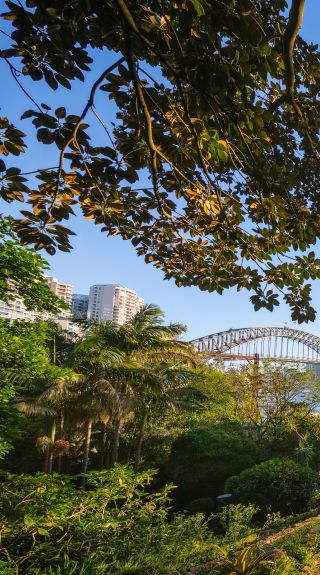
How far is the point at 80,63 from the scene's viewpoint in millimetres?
1775

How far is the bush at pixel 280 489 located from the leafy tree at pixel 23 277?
7845 mm

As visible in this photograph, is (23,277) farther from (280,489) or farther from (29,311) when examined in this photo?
(280,489)

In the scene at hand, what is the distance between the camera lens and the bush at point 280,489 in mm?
11641

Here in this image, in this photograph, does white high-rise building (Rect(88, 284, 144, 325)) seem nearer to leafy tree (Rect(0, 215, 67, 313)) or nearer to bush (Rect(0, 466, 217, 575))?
leafy tree (Rect(0, 215, 67, 313))

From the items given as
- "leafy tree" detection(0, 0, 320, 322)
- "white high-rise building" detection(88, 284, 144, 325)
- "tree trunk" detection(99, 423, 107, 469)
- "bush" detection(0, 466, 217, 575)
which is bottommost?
"tree trunk" detection(99, 423, 107, 469)

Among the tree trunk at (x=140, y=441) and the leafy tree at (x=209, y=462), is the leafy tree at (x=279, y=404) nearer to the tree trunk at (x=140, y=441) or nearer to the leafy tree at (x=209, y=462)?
the leafy tree at (x=209, y=462)

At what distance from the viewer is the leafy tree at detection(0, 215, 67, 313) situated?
20.6ft

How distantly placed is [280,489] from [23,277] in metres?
8.64

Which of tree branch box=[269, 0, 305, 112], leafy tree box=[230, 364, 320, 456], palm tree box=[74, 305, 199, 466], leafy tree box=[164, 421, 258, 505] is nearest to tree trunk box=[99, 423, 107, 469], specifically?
palm tree box=[74, 305, 199, 466]

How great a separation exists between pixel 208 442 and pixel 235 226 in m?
14.3

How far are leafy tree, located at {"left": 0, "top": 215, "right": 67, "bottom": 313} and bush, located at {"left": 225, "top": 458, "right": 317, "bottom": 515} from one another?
7845 millimetres

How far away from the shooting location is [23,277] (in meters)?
6.50

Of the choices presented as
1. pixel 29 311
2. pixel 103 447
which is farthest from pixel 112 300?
pixel 29 311

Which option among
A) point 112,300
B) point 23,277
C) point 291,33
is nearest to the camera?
point 291,33
